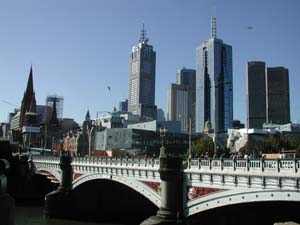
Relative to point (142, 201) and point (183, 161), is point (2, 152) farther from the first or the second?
point (142, 201)

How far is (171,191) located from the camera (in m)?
32.7

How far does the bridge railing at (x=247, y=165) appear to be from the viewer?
23236mm

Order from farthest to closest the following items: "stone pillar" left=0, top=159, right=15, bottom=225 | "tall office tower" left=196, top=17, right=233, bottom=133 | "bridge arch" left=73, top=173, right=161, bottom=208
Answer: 1. "tall office tower" left=196, top=17, right=233, bottom=133
2. "bridge arch" left=73, top=173, right=161, bottom=208
3. "stone pillar" left=0, top=159, right=15, bottom=225

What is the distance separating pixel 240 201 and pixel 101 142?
111119 mm

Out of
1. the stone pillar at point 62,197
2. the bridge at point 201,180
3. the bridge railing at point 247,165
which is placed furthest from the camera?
the stone pillar at point 62,197

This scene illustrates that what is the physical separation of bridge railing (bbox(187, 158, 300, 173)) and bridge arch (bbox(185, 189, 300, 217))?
1.28 metres

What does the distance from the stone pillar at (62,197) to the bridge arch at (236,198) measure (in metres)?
25.7

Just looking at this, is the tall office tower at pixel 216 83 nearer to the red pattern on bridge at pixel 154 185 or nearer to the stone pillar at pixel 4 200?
the red pattern on bridge at pixel 154 185

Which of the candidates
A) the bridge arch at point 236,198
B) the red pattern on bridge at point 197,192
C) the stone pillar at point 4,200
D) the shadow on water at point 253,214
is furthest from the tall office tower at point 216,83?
the stone pillar at point 4,200

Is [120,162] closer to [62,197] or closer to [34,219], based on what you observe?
[62,197]

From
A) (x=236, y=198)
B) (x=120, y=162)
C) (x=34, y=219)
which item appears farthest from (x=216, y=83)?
(x=236, y=198)

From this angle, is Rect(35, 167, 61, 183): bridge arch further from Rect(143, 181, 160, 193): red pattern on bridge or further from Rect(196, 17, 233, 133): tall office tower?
Rect(196, 17, 233, 133): tall office tower

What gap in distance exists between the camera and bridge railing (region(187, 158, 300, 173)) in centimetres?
2324

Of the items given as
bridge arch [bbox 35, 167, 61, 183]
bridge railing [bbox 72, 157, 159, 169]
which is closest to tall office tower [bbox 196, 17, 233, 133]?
bridge arch [bbox 35, 167, 61, 183]
